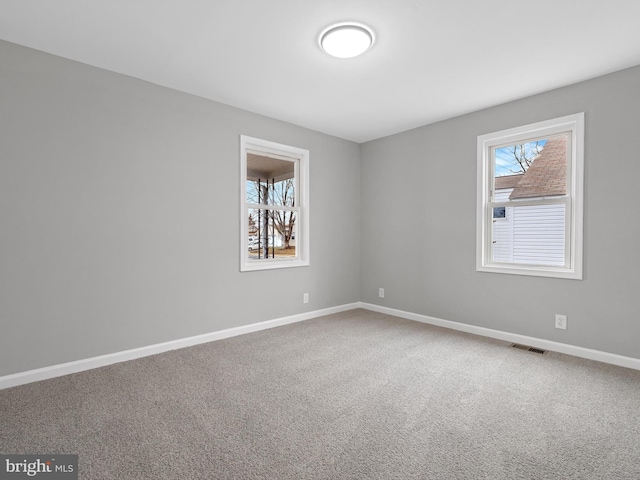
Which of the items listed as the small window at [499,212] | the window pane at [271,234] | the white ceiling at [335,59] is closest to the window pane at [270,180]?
the window pane at [271,234]

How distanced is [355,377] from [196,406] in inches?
46.6

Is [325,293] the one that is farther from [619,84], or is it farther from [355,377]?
[619,84]

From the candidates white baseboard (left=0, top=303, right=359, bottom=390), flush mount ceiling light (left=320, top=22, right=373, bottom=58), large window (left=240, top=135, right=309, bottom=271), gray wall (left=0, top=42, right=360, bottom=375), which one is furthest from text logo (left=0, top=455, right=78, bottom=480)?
flush mount ceiling light (left=320, top=22, right=373, bottom=58)

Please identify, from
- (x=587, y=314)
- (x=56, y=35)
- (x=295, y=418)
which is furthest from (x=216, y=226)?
(x=587, y=314)

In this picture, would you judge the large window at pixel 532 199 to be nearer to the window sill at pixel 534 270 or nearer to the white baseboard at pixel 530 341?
the window sill at pixel 534 270

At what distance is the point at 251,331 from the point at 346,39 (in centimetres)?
303

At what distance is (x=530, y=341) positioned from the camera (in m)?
3.30

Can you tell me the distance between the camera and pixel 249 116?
3.75 meters

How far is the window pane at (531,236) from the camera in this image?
3221mm

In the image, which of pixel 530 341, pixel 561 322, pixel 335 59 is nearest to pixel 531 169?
pixel 561 322

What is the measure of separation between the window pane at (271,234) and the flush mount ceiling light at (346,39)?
2071mm

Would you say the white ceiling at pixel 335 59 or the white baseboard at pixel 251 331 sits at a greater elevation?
the white ceiling at pixel 335 59

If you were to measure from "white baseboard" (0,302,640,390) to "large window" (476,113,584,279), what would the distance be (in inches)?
27.0

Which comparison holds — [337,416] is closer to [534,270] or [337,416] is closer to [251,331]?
[251,331]
